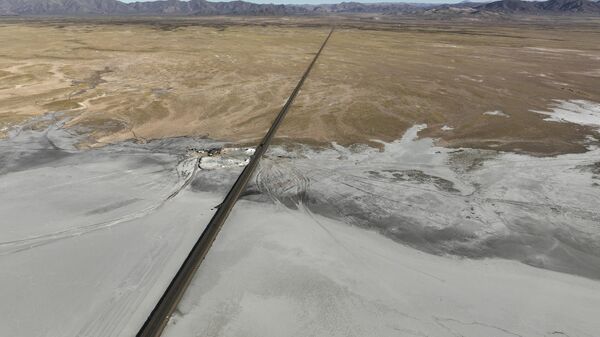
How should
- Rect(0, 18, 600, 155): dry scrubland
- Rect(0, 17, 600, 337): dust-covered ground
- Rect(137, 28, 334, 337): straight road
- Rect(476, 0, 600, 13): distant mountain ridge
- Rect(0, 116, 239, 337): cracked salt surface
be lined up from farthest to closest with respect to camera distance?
1. Rect(476, 0, 600, 13): distant mountain ridge
2. Rect(0, 18, 600, 155): dry scrubland
3. Rect(0, 17, 600, 337): dust-covered ground
4. Rect(0, 116, 239, 337): cracked salt surface
5. Rect(137, 28, 334, 337): straight road

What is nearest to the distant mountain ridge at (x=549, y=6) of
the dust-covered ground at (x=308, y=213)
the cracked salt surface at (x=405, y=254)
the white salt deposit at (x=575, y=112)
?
the white salt deposit at (x=575, y=112)

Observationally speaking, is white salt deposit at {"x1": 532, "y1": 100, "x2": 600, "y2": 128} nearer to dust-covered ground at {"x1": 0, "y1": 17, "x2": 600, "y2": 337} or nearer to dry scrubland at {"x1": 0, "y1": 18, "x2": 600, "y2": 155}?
dust-covered ground at {"x1": 0, "y1": 17, "x2": 600, "y2": 337}

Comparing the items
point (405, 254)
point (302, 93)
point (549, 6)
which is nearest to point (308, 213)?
point (405, 254)

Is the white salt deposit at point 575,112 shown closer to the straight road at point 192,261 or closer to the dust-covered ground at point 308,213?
the dust-covered ground at point 308,213

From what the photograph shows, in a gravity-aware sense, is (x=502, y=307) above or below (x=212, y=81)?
below

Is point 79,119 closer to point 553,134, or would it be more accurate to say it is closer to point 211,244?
point 211,244

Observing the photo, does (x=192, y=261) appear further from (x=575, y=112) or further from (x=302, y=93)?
(x=575, y=112)

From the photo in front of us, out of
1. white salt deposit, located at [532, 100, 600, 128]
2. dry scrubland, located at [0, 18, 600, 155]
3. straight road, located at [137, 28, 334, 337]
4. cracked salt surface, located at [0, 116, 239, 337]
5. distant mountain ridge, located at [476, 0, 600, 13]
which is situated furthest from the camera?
distant mountain ridge, located at [476, 0, 600, 13]

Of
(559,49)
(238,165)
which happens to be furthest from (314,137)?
(559,49)

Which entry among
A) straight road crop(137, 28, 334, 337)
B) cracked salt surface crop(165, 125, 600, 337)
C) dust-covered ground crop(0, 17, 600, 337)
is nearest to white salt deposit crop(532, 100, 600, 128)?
dust-covered ground crop(0, 17, 600, 337)
